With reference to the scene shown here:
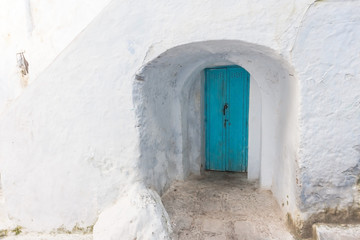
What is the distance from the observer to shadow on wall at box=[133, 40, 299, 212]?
A: 9.00 feet

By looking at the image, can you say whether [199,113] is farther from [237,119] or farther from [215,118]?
[237,119]

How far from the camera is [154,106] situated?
3.22 m

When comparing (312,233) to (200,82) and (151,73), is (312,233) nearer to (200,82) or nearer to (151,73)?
(151,73)

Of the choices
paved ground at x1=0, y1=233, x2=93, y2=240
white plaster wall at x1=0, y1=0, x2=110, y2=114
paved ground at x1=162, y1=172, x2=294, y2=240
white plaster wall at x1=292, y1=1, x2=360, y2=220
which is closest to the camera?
white plaster wall at x1=292, y1=1, x2=360, y2=220

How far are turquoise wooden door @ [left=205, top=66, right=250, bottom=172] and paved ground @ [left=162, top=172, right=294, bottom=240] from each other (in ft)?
2.07

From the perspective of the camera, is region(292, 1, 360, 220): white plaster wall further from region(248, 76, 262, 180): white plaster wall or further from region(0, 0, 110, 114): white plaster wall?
region(0, 0, 110, 114): white plaster wall

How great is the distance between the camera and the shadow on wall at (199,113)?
2.74m

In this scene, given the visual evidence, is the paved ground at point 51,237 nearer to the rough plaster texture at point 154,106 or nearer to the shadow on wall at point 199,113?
the rough plaster texture at point 154,106

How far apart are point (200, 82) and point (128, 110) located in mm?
2145

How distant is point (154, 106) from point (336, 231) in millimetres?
2425

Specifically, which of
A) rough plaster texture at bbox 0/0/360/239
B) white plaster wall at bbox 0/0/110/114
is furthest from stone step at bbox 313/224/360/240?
white plaster wall at bbox 0/0/110/114

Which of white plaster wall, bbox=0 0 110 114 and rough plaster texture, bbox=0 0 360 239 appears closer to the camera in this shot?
rough plaster texture, bbox=0 0 360 239

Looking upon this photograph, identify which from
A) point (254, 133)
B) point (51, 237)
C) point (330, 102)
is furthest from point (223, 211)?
point (51, 237)

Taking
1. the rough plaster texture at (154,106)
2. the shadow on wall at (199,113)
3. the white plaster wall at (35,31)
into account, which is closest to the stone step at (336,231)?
the rough plaster texture at (154,106)
